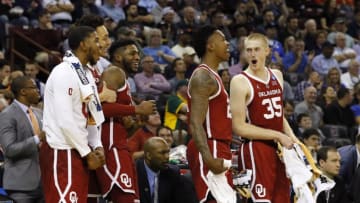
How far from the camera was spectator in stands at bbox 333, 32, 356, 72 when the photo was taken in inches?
794

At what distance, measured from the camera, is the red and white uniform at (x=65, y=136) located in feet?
25.0

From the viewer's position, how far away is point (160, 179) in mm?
10266

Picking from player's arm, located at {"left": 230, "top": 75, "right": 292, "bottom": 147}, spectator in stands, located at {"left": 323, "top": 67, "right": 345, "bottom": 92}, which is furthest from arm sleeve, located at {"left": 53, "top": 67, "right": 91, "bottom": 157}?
spectator in stands, located at {"left": 323, "top": 67, "right": 345, "bottom": 92}

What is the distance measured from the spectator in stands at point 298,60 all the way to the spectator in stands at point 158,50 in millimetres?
2976

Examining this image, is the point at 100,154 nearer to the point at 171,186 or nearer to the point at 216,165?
the point at 216,165

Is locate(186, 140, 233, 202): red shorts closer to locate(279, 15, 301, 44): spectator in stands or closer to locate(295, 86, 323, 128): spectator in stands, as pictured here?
locate(295, 86, 323, 128): spectator in stands

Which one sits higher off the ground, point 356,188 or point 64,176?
point 64,176

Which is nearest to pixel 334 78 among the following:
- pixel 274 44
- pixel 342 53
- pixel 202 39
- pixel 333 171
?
pixel 274 44

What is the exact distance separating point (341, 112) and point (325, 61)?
3014 millimetres

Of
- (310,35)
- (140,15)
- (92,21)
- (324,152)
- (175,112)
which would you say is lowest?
(324,152)

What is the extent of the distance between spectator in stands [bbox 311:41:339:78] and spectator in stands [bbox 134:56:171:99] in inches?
182

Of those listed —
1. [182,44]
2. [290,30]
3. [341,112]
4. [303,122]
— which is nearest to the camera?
[303,122]

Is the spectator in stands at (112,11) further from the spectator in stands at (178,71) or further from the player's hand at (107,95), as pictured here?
the player's hand at (107,95)

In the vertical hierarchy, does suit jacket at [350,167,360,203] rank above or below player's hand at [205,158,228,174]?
below
